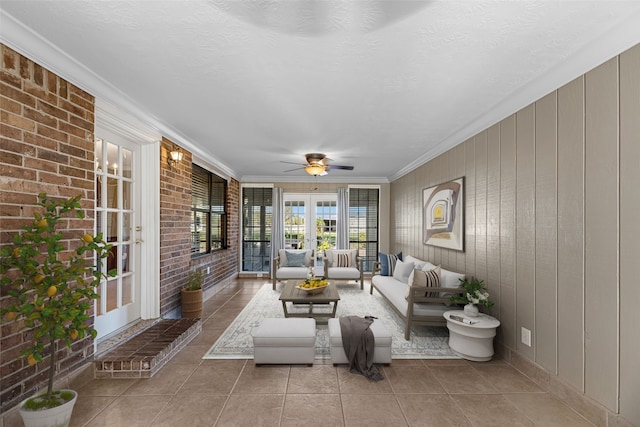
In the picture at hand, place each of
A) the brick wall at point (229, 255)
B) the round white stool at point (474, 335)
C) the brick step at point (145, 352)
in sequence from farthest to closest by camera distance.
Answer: the brick wall at point (229, 255) < the round white stool at point (474, 335) < the brick step at point (145, 352)

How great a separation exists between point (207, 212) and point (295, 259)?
6.81 ft

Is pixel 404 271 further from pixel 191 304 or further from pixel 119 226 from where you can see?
pixel 119 226

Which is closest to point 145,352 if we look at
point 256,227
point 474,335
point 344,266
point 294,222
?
point 474,335

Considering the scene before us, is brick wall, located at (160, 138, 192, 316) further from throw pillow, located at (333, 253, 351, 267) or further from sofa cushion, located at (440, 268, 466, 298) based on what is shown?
sofa cushion, located at (440, 268, 466, 298)

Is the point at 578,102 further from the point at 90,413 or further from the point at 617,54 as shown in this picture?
the point at 90,413

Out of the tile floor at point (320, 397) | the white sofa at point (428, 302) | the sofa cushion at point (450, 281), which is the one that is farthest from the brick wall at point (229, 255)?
the sofa cushion at point (450, 281)

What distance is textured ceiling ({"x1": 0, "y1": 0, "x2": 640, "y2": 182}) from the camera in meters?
1.69

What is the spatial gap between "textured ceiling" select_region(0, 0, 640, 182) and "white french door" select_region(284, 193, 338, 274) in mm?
4208

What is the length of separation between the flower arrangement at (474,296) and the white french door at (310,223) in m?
4.59

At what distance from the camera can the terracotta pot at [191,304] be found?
4.04m

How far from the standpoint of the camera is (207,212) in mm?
5598

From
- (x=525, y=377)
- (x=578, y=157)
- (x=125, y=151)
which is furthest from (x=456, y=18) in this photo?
(x=125, y=151)

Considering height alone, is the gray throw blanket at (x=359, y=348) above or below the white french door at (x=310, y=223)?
below

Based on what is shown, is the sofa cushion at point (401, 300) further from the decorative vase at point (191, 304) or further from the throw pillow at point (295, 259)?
the decorative vase at point (191, 304)
